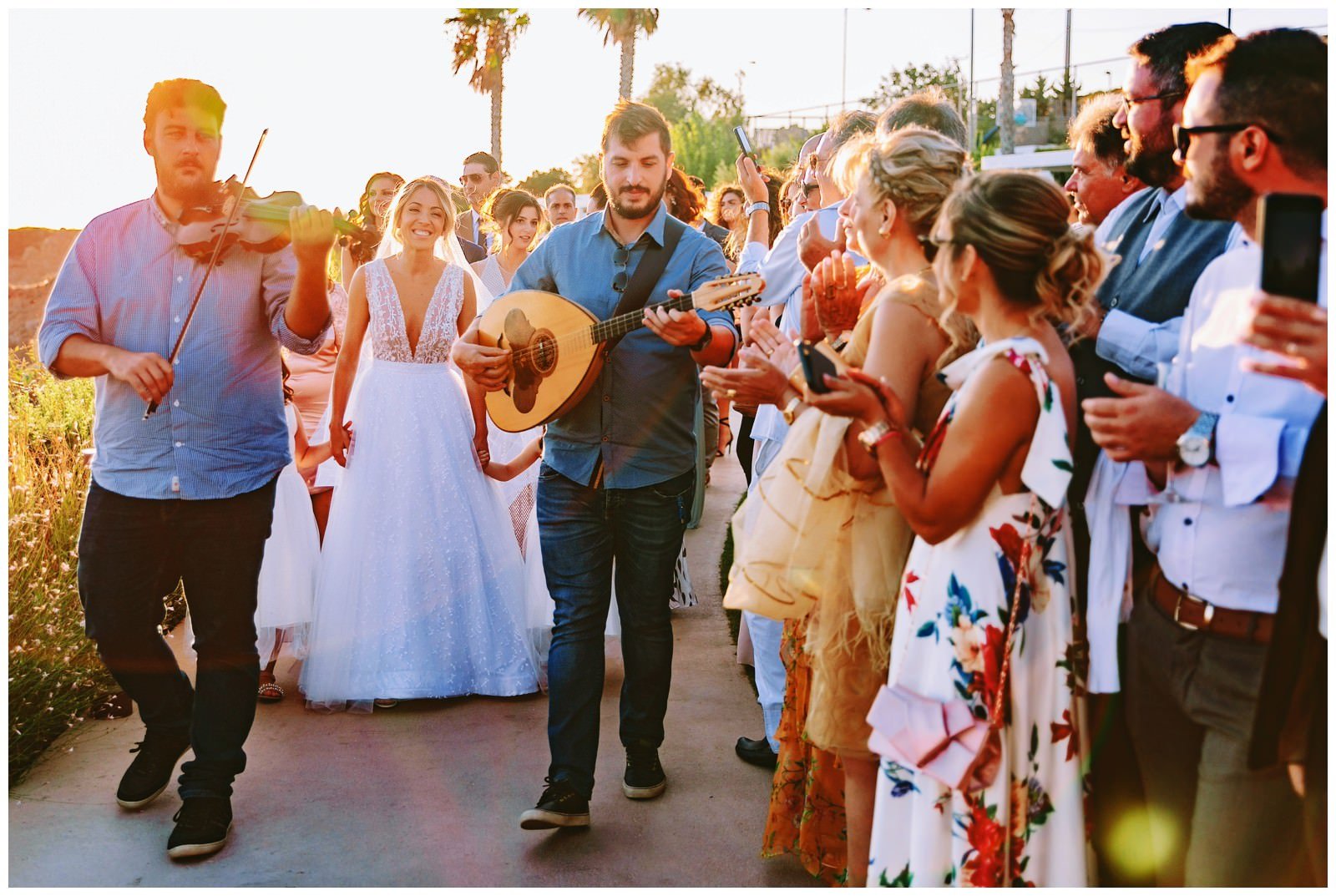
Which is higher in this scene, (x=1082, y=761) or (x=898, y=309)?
(x=898, y=309)

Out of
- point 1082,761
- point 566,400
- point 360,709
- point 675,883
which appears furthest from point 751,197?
point 1082,761

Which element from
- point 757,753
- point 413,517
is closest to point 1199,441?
point 757,753

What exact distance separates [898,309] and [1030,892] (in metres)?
1.29

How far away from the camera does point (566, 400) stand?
4.11 meters

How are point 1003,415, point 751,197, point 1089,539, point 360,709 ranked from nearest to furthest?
point 1003,415 < point 1089,539 < point 360,709 < point 751,197

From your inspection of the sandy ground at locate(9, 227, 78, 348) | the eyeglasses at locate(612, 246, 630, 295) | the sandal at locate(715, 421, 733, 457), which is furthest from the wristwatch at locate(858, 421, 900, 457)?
the sandy ground at locate(9, 227, 78, 348)

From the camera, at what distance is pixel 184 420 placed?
396 cm

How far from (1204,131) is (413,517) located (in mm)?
3987

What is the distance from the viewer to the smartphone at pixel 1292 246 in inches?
76.7

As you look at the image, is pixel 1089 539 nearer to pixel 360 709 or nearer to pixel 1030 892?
pixel 1030 892

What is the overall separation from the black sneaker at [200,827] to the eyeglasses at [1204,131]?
132 inches

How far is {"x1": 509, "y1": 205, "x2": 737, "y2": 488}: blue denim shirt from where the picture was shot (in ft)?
13.5

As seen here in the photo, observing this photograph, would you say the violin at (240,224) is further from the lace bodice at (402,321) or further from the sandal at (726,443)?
the sandal at (726,443)

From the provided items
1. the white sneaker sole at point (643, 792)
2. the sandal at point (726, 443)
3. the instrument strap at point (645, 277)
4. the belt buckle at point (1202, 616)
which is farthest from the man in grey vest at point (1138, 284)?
the sandal at point (726, 443)
